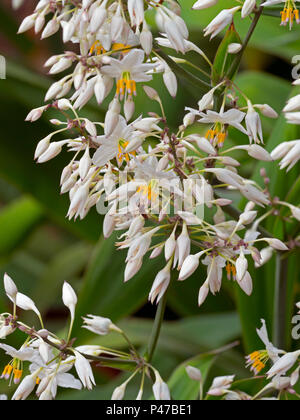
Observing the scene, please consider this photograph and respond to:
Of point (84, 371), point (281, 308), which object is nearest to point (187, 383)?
point (281, 308)

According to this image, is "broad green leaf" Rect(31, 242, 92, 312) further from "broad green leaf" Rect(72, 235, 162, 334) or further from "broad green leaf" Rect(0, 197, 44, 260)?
"broad green leaf" Rect(72, 235, 162, 334)

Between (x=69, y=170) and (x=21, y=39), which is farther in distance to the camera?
(x=21, y=39)

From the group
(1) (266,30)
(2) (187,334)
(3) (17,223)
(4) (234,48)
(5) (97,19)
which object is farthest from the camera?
(3) (17,223)

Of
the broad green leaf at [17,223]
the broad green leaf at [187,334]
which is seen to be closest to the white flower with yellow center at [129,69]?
the broad green leaf at [187,334]

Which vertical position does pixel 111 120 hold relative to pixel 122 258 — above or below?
above

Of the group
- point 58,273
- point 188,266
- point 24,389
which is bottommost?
point 58,273

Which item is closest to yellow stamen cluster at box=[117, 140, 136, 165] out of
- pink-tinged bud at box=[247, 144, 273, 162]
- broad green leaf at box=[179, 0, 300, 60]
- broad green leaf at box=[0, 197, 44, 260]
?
pink-tinged bud at box=[247, 144, 273, 162]

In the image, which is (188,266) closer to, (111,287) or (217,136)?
(217,136)
